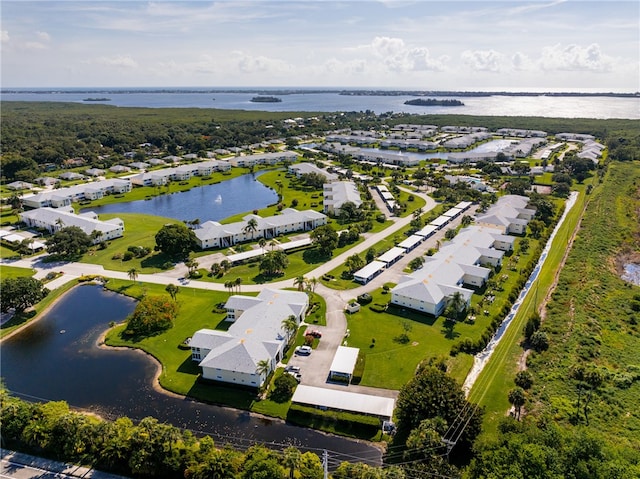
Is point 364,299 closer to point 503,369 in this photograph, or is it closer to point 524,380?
point 503,369

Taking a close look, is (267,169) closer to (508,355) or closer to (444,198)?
(444,198)

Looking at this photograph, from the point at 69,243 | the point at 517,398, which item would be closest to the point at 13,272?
the point at 69,243

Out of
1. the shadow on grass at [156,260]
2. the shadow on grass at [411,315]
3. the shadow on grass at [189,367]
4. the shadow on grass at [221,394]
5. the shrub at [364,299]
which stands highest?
the shadow on grass at [156,260]

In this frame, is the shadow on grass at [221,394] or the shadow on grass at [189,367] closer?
the shadow on grass at [221,394]

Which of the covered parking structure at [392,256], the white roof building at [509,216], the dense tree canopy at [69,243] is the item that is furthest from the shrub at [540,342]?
the dense tree canopy at [69,243]

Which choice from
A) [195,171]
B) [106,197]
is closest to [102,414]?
[106,197]

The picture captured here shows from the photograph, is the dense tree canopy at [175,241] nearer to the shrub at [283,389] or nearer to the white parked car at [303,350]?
the white parked car at [303,350]

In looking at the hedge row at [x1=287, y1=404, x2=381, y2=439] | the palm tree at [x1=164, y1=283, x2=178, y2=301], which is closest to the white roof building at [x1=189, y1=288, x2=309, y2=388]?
the hedge row at [x1=287, y1=404, x2=381, y2=439]
